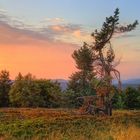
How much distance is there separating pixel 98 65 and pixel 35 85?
22738 mm

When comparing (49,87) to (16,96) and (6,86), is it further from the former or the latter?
(6,86)

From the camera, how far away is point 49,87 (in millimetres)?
63656

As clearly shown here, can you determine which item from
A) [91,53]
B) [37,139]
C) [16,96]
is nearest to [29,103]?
[16,96]

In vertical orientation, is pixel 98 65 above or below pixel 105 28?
below

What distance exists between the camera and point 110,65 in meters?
39.6

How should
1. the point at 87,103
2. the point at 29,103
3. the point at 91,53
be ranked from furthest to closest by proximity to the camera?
the point at 29,103 → the point at 91,53 → the point at 87,103

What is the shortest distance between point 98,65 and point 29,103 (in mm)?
22552

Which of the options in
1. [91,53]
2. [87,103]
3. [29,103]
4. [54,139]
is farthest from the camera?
[29,103]

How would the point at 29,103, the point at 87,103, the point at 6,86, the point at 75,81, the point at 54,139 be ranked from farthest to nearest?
the point at 75,81, the point at 6,86, the point at 29,103, the point at 87,103, the point at 54,139

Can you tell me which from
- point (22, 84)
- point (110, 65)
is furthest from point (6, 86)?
point (110, 65)

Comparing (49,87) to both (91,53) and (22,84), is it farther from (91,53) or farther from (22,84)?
(91,53)

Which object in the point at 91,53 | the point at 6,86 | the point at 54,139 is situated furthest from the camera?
the point at 6,86

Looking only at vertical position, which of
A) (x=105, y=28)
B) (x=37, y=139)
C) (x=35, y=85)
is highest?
(x=105, y=28)

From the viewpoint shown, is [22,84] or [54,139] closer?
[54,139]
